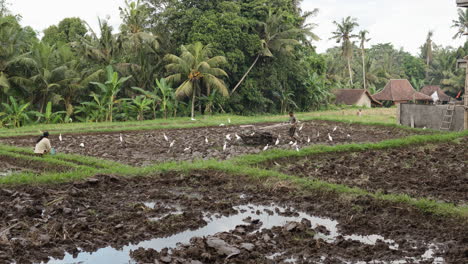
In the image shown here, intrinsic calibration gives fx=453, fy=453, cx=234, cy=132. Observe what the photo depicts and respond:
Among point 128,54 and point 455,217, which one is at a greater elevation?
point 128,54

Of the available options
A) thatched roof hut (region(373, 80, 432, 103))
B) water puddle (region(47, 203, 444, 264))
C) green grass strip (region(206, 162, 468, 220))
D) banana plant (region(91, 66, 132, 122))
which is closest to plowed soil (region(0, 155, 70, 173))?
green grass strip (region(206, 162, 468, 220))

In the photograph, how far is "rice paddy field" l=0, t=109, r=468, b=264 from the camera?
5.24 metres

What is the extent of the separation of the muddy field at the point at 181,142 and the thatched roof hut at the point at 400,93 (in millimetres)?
23422

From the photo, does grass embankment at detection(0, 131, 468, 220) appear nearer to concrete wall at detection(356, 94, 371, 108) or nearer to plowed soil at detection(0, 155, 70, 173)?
plowed soil at detection(0, 155, 70, 173)

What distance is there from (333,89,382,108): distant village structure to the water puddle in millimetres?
35226

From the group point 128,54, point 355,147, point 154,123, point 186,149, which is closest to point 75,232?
point 186,149

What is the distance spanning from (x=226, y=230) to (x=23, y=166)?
7044 millimetres

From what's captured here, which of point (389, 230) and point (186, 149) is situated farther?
point (186, 149)

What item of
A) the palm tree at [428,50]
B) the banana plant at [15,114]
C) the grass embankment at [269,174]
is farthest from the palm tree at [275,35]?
the palm tree at [428,50]

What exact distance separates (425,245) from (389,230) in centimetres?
59

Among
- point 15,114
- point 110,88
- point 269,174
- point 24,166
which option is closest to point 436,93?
point 110,88

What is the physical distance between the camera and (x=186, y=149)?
42.2 ft

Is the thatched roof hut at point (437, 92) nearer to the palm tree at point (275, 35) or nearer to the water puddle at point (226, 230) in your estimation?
the palm tree at point (275, 35)

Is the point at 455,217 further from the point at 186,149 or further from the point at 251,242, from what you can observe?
the point at 186,149
